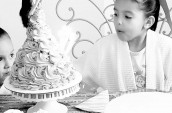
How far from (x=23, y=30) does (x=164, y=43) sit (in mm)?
672

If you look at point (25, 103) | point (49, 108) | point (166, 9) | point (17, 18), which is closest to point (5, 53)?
point (17, 18)

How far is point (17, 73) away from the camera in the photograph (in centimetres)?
87

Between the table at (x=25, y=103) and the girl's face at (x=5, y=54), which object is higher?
the girl's face at (x=5, y=54)

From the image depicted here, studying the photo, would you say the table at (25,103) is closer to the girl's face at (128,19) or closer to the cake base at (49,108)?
the cake base at (49,108)

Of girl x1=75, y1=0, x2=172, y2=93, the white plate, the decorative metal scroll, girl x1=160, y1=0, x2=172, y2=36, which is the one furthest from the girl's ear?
the white plate

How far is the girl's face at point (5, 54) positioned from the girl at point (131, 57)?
334 millimetres

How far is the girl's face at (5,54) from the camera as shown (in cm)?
132

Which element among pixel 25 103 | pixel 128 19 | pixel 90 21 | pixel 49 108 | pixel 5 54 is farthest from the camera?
pixel 90 21

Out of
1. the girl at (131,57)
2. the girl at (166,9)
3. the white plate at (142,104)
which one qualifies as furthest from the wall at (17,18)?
the white plate at (142,104)

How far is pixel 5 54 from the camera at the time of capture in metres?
1.33

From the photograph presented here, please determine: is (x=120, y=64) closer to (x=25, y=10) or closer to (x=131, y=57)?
(x=131, y=57)

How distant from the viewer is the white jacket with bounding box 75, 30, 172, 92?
1.23 metres

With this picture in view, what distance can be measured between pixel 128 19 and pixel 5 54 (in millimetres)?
603

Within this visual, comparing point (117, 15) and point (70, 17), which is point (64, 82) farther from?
point (70, 17)
